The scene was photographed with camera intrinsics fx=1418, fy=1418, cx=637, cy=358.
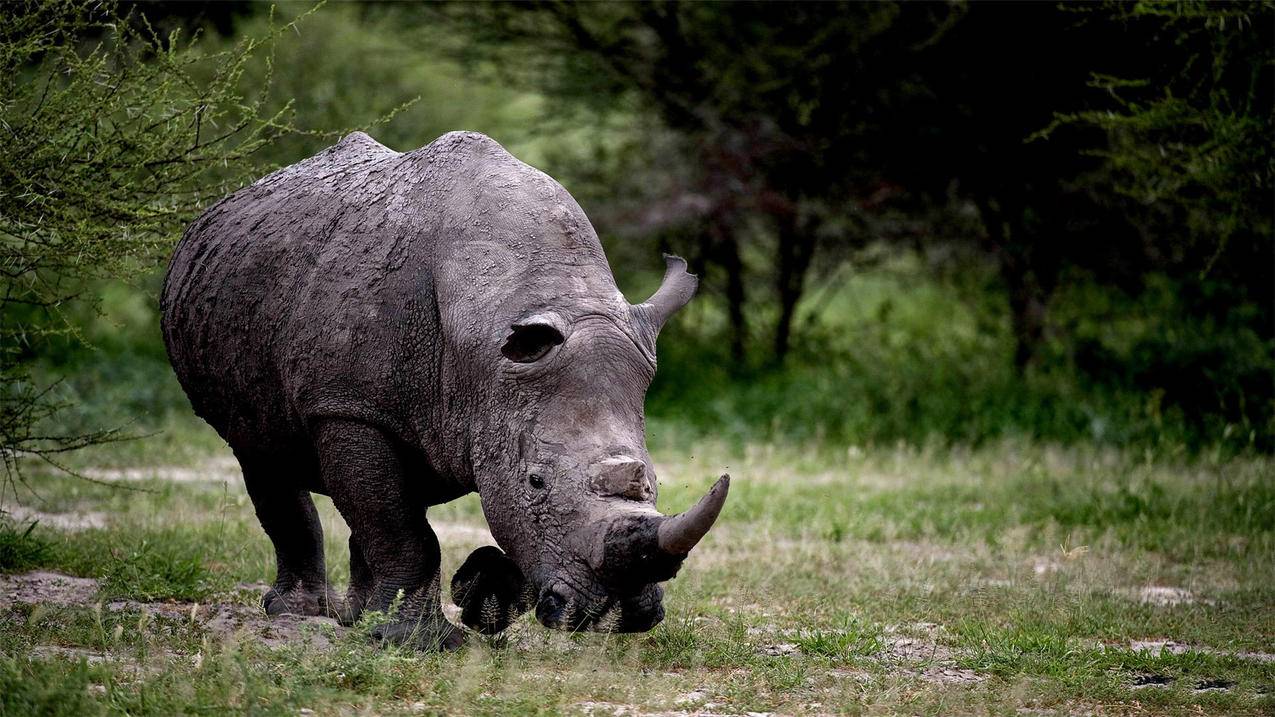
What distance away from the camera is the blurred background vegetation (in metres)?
11.5

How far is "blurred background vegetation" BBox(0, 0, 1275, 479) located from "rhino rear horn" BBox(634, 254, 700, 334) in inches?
179

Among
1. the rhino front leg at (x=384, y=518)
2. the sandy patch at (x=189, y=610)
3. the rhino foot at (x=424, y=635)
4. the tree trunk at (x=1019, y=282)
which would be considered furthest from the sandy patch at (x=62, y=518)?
the tree trunk at (x=1019, y=282)

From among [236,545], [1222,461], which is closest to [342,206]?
[236,545]

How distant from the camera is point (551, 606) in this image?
5148mm

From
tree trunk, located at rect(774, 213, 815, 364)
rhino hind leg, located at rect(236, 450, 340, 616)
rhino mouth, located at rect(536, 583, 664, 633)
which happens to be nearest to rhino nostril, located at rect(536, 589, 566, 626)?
rhino mouth, located at rect(536, 583, 664, 633)

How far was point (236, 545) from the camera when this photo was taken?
325 inches

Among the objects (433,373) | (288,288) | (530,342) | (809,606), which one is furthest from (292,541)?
(809,606)

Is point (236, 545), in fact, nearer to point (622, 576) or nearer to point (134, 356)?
point (622, 576)

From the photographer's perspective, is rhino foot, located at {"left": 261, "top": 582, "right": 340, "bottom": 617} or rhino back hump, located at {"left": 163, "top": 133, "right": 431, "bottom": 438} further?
rhino foot, located at {"left": 261, "top": 582, "right": 340, "bottom": 617}

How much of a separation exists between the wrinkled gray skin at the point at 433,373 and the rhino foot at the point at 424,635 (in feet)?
0.04

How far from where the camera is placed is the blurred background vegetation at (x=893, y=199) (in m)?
11.5

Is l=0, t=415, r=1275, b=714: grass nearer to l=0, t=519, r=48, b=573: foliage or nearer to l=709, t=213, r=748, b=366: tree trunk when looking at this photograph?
l=0, t=519, r=48, b=573: foliage

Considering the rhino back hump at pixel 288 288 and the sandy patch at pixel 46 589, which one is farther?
the sandy patch at pixel 46 589

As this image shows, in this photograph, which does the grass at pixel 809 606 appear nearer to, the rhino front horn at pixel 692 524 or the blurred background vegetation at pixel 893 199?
the rhino front horn at pixel 692 524
